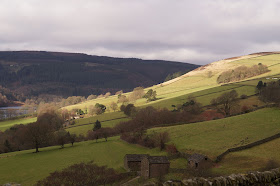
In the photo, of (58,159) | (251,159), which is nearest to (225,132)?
(251,159)

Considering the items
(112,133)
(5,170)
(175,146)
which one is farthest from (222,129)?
(5,170)

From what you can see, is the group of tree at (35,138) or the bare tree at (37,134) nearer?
the bare tree at (37,134)

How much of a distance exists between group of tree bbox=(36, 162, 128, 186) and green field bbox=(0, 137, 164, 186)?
9.15 feet

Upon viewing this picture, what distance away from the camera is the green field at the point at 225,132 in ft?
179

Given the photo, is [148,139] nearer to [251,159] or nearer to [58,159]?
[58,159]

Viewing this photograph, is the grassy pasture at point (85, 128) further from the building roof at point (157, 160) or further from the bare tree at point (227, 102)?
the building roof at point (157, 160)

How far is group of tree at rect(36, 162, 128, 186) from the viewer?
137ft

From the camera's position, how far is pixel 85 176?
46062 mm

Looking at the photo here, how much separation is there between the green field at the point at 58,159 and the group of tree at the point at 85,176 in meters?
2.79

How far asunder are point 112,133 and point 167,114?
76.9 feet

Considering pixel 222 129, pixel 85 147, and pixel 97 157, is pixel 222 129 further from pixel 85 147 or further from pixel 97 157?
pixel 85 147

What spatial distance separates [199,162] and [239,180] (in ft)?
116

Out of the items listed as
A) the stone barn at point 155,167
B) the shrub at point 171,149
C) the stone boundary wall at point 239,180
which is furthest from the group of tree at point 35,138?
the stone boundary wall at point 239,180

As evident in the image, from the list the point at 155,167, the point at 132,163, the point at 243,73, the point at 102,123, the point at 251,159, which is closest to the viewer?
the point at 155,167
